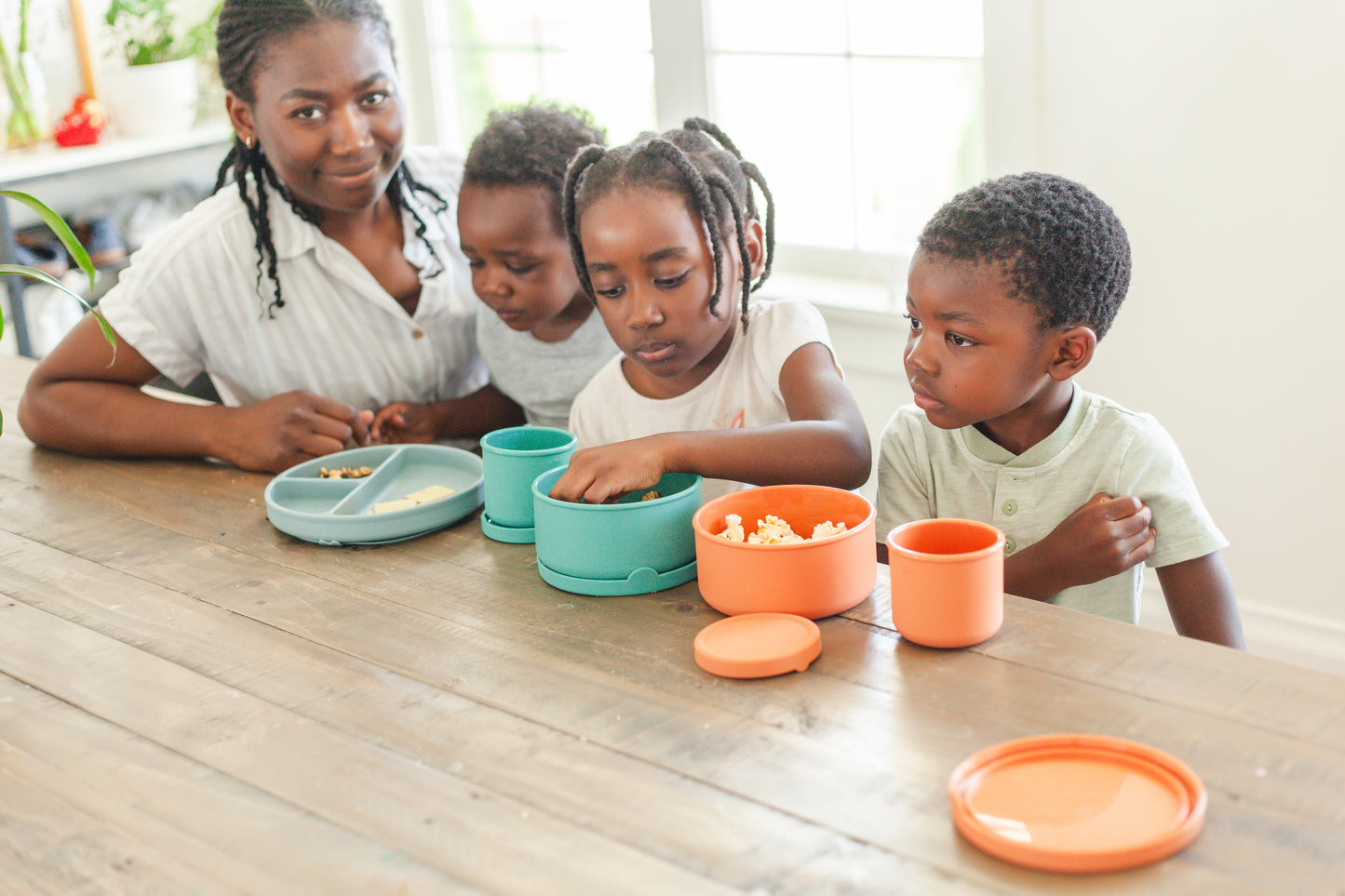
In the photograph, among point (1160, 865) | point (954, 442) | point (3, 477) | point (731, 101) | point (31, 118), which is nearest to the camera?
point (1160, 865)

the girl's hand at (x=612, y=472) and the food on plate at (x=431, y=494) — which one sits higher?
the girl's hand at (x=612, y=472)

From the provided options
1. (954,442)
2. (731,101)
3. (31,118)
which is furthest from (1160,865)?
(31,118)

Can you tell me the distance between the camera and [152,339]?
1739 millimetres

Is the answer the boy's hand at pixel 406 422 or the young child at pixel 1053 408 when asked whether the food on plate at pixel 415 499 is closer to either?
the boy's hand at pixel 406 422

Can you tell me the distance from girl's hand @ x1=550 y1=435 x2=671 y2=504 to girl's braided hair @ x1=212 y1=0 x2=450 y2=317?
75cm

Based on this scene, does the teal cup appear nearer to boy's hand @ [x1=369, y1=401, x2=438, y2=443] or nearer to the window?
boy's hand @ [x1=369, y1=401, x2=438, y2=443]

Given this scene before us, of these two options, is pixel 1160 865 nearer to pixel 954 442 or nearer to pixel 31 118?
pixel 954 442

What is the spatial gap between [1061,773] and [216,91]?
3.38 metres

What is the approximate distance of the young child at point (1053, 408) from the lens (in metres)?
1.20

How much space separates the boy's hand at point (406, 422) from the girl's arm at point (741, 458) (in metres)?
0.60

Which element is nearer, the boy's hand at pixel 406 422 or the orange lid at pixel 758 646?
the orange lid at pixel 758 646

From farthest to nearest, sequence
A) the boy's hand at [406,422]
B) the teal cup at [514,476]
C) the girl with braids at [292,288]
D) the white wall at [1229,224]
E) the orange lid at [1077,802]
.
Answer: the white wall at [1229,224] < the boy's hand at [406,422] < the girl with braids at [292,288] < the teal cup at [514,476] < the orange lid at [1077,802]

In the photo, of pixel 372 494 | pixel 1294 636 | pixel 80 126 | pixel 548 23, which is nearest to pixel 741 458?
pixel 372 494

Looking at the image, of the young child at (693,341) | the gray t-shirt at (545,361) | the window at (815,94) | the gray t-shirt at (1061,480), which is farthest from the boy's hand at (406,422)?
the window at (815,94)
